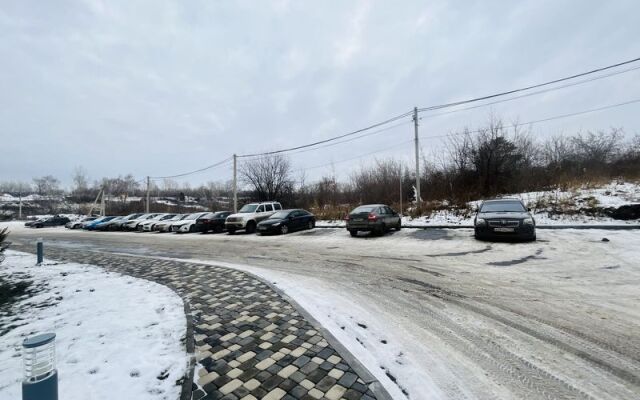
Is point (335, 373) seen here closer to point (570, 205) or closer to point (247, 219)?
→ point (247, 219)

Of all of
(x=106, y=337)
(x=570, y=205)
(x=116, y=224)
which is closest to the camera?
(x=106, y=337)

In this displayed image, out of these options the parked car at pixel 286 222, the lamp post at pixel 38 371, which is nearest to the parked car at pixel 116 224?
the parked car at pixel 286 222

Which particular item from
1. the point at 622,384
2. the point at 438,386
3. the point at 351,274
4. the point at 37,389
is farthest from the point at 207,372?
the point at 351,274

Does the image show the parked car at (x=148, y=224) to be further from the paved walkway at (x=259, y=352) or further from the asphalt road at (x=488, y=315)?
the paved walkway at (x=259, y=352)

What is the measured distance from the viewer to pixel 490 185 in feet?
69.8

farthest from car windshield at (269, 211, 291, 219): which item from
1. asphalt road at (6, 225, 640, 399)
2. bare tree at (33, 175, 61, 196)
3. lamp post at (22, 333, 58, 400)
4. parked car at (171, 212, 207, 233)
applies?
bare tree at (33, 175, 61, 196)

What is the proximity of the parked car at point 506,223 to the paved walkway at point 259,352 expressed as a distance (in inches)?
341

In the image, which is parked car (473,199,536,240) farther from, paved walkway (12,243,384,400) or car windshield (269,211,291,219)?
car windshield (269,211,291,219)

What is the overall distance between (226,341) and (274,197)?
31.4m

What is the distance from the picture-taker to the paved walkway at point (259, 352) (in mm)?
2607

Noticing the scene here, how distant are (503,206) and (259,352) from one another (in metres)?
11.7

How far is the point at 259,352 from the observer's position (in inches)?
130

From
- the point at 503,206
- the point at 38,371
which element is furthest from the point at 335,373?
the point at 503,206

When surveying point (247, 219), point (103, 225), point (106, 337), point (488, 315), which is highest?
point (247, 219)
